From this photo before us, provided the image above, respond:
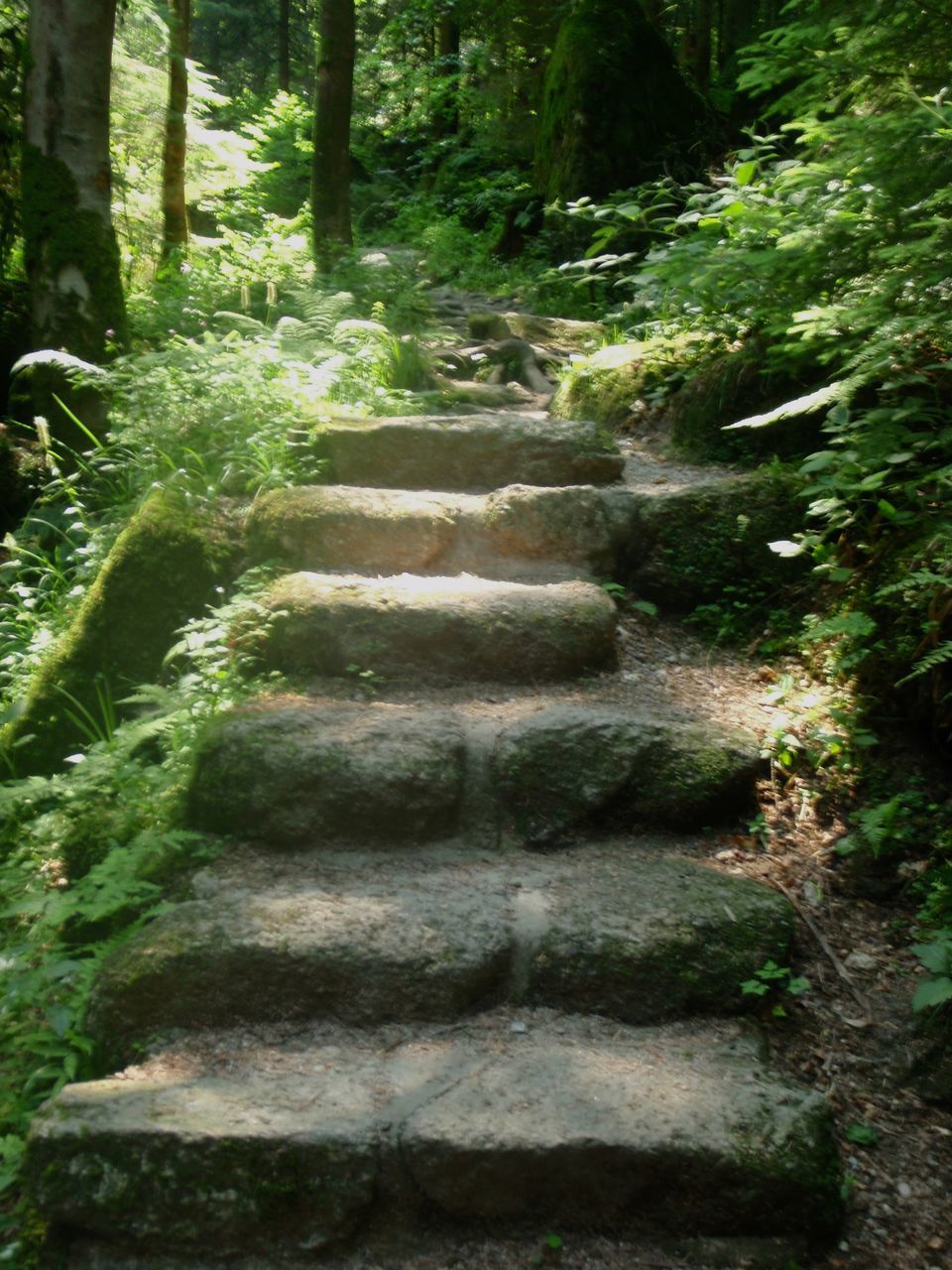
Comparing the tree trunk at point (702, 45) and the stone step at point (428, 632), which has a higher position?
the tree trunk at point (702, 45)

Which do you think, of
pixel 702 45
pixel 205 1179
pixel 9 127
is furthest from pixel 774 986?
pixel 702 45

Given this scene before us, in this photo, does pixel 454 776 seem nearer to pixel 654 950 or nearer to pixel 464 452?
pixel 654 950

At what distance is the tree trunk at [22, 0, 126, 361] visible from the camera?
677 centimetres

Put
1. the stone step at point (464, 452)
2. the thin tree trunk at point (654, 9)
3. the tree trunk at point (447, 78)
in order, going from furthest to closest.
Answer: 1. the tree trunk at point (447, 78)
2. the thin tree trunk at point (654, 9)
3. the stone step at point (464, 452)

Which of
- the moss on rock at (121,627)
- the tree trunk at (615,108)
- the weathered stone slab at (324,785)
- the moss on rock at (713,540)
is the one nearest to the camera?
the weathered stone slab at (324,785)

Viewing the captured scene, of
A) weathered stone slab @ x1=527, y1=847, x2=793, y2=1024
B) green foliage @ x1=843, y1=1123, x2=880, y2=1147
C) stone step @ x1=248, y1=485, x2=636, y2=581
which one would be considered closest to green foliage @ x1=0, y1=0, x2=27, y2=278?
stone step @ x1=248, y1=485, x2=636, y2=581

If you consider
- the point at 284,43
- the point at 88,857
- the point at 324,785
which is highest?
the point at 284,43

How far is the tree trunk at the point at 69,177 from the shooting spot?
266 inches

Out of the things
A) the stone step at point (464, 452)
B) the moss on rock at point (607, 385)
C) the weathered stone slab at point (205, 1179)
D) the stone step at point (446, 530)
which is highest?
the moss on rock at point (607, 385)

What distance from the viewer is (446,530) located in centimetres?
523

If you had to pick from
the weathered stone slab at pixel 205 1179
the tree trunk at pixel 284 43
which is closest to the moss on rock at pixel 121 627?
the weathered stone slab at pixel 205 1179

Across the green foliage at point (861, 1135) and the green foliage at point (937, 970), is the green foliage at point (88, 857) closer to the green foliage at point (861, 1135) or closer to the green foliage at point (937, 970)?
the green foliage at point (861, 1135)

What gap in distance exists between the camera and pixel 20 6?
8.20 metres

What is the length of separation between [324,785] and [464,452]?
2.71m
